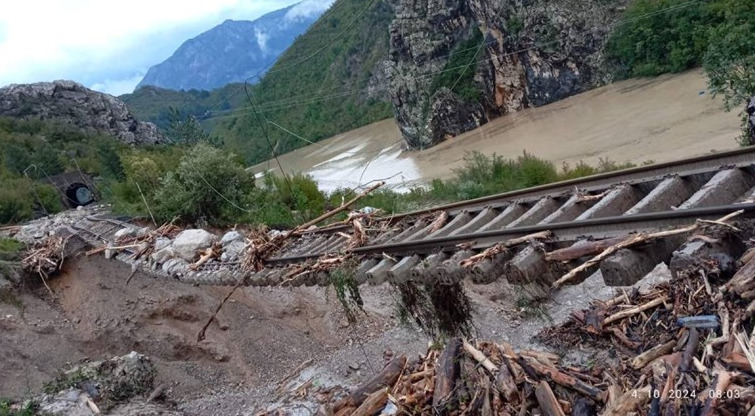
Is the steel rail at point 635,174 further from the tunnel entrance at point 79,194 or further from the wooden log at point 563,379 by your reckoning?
the tunnel entrance at point 79,194

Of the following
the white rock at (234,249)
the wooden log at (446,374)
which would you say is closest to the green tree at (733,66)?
the white rock at (234,249)

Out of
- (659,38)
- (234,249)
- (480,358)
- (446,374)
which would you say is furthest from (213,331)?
(659,38)

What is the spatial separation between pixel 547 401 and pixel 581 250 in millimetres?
1141

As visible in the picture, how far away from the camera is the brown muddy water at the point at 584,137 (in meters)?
29.9

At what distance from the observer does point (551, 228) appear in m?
4.06

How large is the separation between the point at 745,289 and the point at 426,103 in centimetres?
5979

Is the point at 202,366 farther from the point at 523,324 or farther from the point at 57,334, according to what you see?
the point at 523,324

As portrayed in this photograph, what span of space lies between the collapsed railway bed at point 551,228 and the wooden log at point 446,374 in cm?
84

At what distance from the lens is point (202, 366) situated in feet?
32.7

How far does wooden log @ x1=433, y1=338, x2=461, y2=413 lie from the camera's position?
4785mm

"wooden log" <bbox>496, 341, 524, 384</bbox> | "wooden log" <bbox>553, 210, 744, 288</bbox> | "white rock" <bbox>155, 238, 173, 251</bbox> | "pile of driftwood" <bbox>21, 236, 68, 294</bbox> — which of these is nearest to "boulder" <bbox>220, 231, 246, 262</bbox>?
"white rock" <bbox>155, 238, 173, 251</bbox>

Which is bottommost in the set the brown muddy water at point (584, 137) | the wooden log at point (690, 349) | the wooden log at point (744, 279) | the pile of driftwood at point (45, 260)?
the brown muddy water at point (584, 137)

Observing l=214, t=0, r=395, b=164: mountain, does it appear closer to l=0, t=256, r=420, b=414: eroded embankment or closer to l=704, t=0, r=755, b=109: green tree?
l=704, t=0, r=755, b=109: green tree

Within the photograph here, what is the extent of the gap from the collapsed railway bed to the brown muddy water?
18.2m
